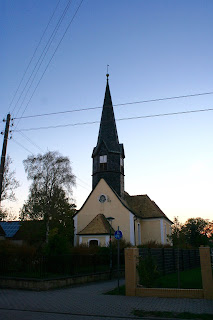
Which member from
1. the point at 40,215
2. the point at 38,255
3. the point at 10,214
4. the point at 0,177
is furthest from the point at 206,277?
the point at 10,214

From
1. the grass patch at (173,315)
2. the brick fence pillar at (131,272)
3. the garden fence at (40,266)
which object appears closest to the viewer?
the grass patch at (173,315)

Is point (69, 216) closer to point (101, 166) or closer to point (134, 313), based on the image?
point (101, 166)

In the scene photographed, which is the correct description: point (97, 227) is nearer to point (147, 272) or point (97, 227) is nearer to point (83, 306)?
point (147, 272)

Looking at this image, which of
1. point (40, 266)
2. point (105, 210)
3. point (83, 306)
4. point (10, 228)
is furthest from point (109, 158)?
point (83, 306)

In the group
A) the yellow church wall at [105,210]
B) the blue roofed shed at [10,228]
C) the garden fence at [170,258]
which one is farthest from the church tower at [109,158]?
the blue roofed shed at [10,228]

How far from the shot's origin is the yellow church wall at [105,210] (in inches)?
1233

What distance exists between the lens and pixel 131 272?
1085cm

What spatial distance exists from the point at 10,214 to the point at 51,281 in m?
33.6

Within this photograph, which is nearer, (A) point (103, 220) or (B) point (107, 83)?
(A) point (103, 220)

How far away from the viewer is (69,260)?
48.0 ft

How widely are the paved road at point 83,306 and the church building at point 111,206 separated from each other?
1813cm

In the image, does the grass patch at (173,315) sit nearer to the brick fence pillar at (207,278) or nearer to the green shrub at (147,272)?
the brick fence pillar at (207,278)

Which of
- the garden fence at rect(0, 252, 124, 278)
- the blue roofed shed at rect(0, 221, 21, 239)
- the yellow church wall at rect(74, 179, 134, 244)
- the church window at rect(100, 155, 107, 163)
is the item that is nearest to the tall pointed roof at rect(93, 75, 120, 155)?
the church window at rect(100, 155, 107, 163)

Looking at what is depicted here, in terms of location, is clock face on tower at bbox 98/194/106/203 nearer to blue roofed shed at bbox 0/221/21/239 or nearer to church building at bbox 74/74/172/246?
church building at bbox 74/74/172/246
